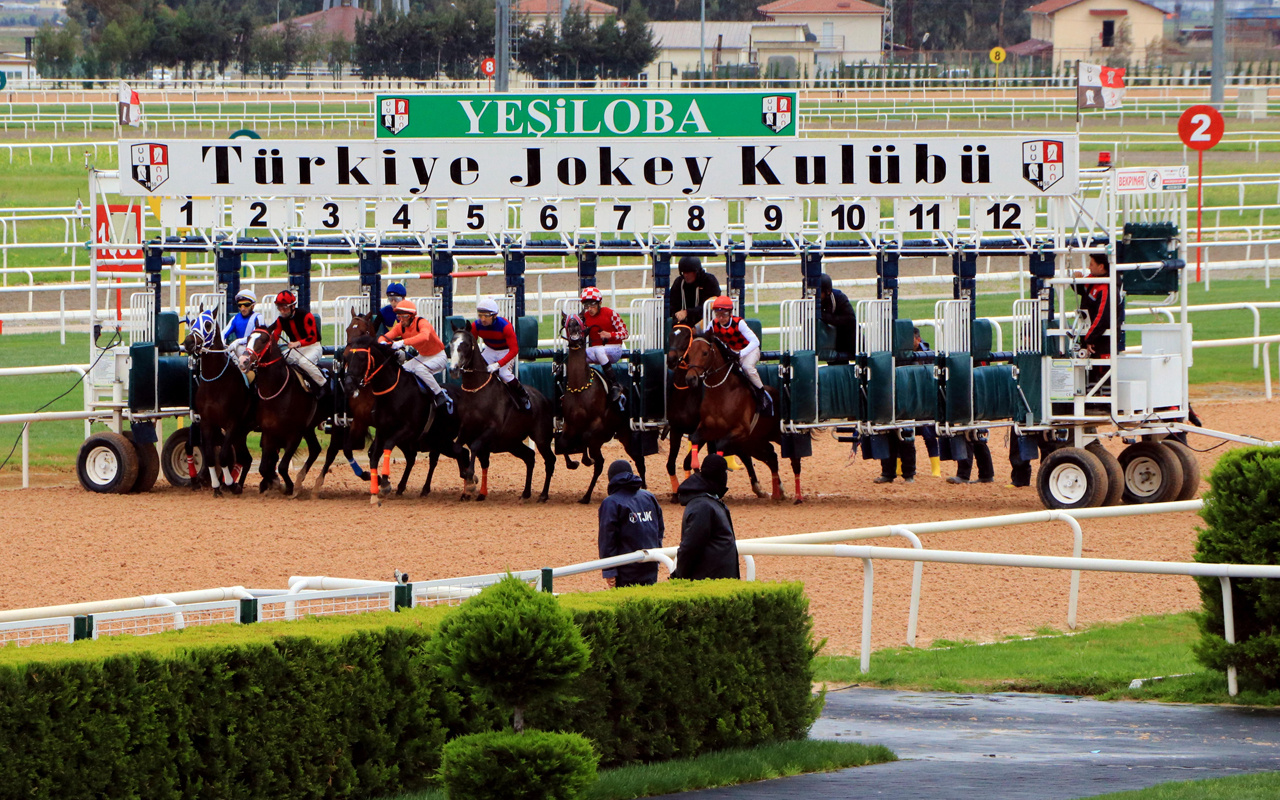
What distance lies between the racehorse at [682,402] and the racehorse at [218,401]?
3.42m

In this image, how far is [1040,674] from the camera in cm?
832

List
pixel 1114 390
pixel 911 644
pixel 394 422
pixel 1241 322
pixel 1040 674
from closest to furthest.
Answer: pixel 1040 674
pixel 911 644
pixel 1114 390
pixel 394 422
pixel 1241 322

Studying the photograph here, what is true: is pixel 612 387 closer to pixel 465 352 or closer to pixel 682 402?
pixel 682 402

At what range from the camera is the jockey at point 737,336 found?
1410 cm

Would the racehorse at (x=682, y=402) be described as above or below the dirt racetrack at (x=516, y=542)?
above

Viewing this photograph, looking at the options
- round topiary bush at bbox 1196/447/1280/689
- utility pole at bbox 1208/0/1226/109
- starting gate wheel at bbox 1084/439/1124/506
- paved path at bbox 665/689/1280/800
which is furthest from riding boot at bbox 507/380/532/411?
utility pole at bbox 1208/0/1226/109

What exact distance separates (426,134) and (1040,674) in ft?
32.3

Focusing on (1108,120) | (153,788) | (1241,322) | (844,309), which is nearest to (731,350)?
(844,309)

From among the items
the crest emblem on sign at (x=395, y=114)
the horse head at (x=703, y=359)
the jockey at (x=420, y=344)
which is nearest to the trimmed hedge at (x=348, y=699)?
the horse head at (x=703, y=359)

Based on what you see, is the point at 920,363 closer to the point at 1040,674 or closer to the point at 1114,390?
the point at 1114,390

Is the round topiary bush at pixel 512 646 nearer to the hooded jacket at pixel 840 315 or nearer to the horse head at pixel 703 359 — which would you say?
the horse head at pixel 703 359

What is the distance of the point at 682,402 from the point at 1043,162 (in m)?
3.30

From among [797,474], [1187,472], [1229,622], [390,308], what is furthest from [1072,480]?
[1229,622]

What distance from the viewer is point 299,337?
1516 cm
